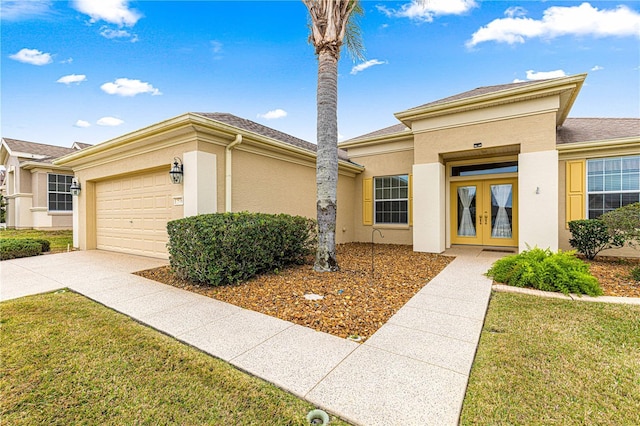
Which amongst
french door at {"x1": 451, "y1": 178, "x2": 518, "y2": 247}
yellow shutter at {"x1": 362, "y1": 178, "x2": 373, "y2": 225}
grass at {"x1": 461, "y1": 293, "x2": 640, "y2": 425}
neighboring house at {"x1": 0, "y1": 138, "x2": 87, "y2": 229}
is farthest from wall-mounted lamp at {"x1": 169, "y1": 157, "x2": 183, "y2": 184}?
neighboring house at {"x1": 0, "y1": 138, "x2": 87, "y2": 229}

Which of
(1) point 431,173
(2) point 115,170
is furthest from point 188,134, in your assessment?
(1) point 431,173

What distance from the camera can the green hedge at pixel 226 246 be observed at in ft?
17.3

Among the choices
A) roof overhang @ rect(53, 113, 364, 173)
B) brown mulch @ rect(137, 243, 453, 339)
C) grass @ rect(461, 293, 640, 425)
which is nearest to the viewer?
grass @ rect(461, 293, 640, 425)

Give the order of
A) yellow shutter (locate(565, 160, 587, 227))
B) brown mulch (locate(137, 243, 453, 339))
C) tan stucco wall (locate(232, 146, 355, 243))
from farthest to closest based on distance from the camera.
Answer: yellow shutter (locate(565, 160, 587, 227)) < tan stucco wall (locate(232, 146, 355, 243)) < brown mulch (locate(137, 243, 453, 339))

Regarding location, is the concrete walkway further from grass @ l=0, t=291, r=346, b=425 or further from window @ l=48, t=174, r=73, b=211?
window @ l=48, t=174, r=73, b=211

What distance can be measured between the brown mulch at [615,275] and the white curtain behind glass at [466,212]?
3.41 meters

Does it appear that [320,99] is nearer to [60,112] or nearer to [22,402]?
[22,402]

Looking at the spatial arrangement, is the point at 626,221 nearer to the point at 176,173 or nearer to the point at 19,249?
the point at 176,173

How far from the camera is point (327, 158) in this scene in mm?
6281

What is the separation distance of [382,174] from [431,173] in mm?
2708

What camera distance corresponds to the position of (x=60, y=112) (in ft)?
38.0

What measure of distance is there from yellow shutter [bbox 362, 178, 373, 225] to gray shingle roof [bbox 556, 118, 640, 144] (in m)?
6.52

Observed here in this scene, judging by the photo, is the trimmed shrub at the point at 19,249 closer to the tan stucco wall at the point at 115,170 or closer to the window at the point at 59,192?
the tan stucco wall at the point at 115,170

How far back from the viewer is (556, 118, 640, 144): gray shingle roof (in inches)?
340
